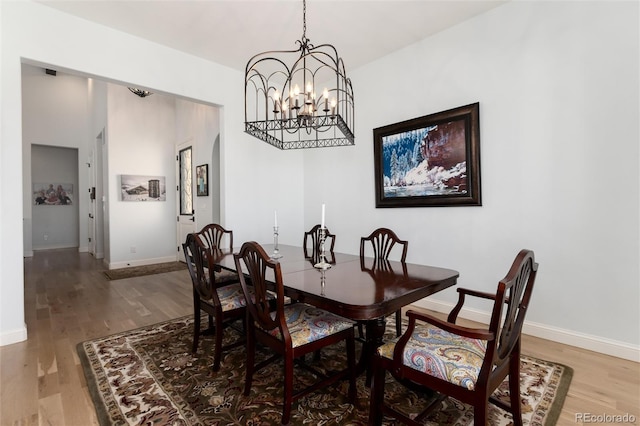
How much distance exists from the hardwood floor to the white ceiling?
2.96 meters

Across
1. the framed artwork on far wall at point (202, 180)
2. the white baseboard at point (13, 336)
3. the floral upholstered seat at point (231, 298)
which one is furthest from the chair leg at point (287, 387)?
the framed artwork on far wall at point (202, 180)

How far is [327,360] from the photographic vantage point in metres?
2.31

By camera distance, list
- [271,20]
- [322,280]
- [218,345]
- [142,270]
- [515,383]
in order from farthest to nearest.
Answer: [142,270], [271,20], [218,345], [322,280], [515,383]

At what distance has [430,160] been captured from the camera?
10.8 feet

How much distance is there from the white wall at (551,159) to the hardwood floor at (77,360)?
38 centimetres

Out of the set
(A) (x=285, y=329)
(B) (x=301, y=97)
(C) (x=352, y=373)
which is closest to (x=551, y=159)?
(C) (x=352, y=373)

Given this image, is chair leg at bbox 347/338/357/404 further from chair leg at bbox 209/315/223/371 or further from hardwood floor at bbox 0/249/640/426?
hardwood floor at bbox 0/249/640/426

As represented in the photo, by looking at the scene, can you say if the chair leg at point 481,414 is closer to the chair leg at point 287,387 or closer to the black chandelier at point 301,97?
the chair leg at point 287,387

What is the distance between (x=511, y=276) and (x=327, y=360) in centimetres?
157

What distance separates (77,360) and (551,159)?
4005mm

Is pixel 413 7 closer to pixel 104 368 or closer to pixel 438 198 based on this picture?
pixel 438 198

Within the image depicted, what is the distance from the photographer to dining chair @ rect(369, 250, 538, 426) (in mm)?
1204

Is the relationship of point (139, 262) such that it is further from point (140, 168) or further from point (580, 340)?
point (580, 340)

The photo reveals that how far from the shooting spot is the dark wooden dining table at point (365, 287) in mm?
1475
